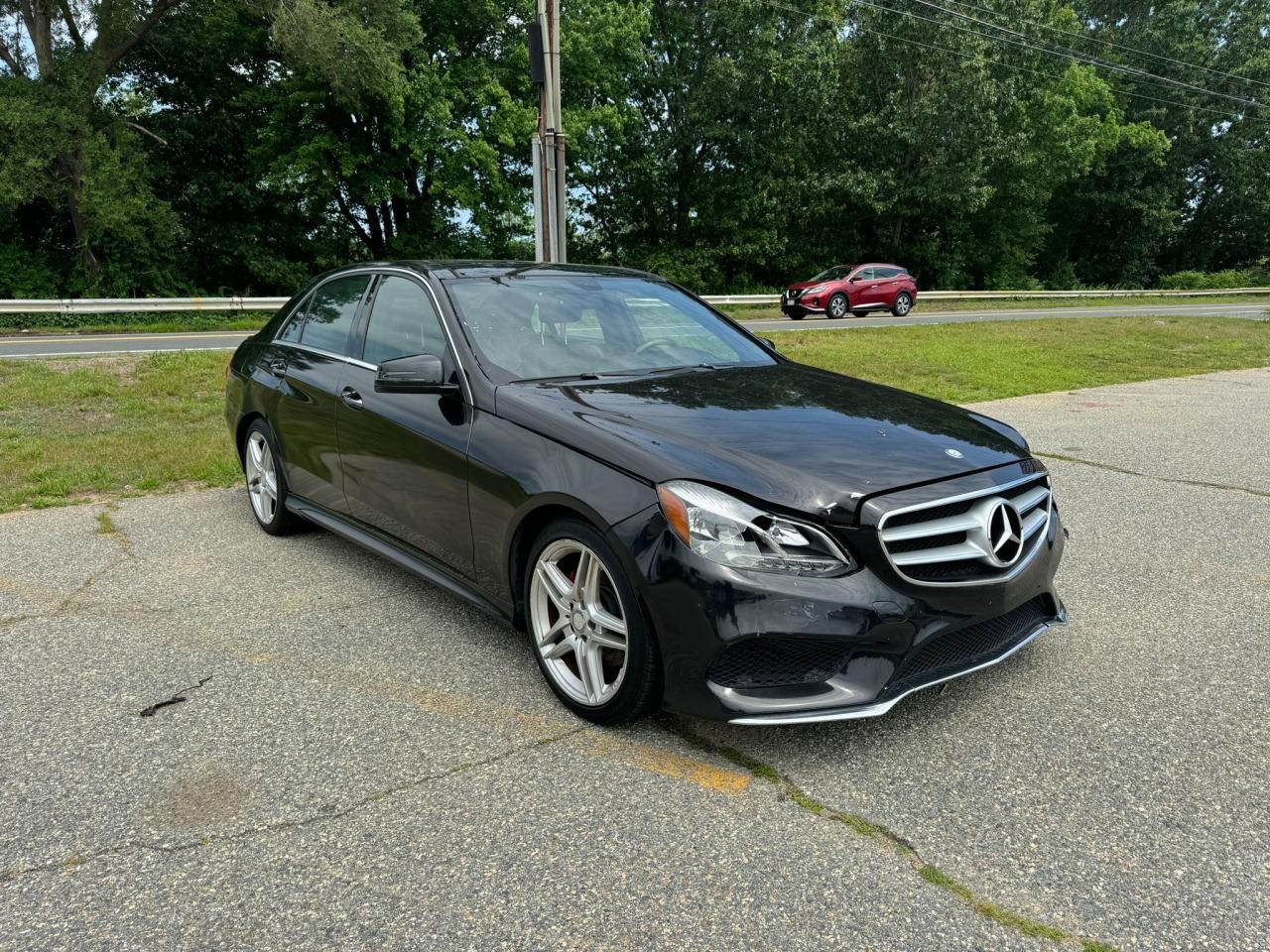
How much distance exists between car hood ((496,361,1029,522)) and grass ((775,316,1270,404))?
706 centimetres

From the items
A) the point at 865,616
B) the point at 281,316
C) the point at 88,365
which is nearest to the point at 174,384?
the point at 88,365

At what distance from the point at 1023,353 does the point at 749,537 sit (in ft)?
44.5

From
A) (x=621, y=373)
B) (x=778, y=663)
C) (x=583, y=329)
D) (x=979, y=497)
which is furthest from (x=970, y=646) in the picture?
(x=583, y=329)

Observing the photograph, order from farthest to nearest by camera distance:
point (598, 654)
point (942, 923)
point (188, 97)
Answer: point (188, 97) < point (598, 654) < point (942, 923)

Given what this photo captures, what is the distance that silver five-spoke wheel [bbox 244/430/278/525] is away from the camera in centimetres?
501

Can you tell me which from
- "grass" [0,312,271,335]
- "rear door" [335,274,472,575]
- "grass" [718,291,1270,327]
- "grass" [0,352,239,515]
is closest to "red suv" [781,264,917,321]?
"grass" [718,291,1270,327]

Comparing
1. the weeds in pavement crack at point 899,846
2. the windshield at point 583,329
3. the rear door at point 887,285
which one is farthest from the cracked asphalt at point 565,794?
the rear door at point 887,285

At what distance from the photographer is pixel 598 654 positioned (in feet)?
9.68

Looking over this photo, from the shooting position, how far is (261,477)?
16.9 ft

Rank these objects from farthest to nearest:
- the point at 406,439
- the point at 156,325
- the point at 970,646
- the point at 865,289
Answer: the point at 865,289
the point at 156,325
the point at 406,439
the point at 970,646

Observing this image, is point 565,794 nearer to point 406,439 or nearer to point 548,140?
point 406,439

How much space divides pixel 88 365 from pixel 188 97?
66.6 ft

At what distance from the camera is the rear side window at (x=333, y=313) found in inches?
177

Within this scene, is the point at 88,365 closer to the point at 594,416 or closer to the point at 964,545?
the point at 594,416
